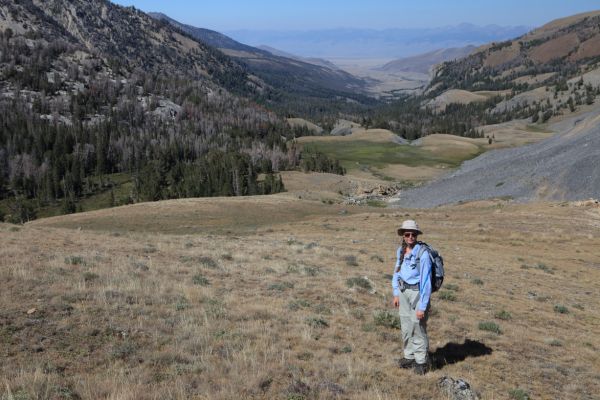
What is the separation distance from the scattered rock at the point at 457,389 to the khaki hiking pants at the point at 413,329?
0.86 metres

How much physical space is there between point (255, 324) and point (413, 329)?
4.40m

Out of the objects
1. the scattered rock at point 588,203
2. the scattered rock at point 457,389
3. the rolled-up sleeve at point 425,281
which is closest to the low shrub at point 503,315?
the scattered rock at point 457,389

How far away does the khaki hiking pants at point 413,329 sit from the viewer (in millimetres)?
10750

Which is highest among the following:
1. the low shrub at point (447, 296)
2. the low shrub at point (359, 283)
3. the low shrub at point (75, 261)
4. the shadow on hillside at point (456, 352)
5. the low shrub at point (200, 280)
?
the low shrub at point (75, 261)

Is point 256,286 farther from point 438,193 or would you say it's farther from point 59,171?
point 59,171

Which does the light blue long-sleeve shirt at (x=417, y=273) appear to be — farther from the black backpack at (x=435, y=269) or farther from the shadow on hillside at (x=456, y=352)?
the shadow on hillside at (x=456, y=352)

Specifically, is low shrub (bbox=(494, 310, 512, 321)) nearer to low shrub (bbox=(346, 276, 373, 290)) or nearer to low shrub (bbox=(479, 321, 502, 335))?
low shrub (bbox=(479, 321, 502, 335))

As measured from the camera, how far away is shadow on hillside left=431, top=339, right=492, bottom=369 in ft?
38.7

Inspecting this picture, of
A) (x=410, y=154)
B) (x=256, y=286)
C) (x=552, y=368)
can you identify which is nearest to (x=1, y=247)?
(x=256, y=286)

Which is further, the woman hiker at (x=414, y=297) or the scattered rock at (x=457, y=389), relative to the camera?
the woman hiker at (x=414, y=297)

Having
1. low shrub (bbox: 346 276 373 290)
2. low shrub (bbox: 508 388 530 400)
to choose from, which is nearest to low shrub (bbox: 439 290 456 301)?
low shrub (bbox: 346 276 373 290)

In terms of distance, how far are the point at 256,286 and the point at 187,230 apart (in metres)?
30.7

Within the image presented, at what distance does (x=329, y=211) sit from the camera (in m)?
59.8

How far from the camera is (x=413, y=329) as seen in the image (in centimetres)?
1094
